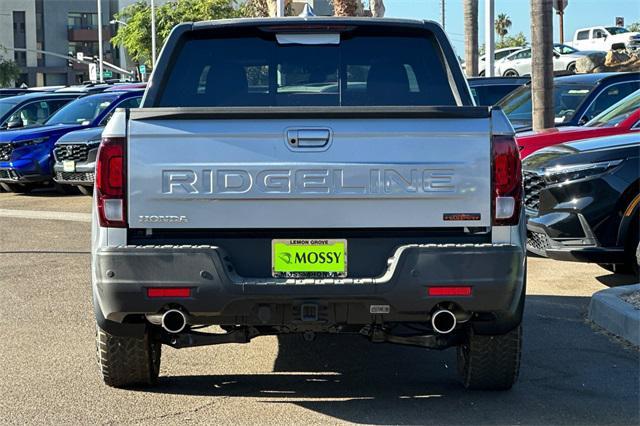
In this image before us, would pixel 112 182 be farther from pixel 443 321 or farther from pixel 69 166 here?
pixel 69 166

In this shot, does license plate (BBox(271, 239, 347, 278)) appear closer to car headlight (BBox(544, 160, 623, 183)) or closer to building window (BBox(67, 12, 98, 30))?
car headlight (BBox(544, 160, 623, 183))

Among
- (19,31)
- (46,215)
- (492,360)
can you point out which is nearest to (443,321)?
(492,360)

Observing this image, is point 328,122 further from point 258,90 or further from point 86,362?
point 86,362

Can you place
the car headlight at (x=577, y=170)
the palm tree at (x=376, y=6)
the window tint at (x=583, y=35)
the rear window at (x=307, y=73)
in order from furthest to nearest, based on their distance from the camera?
the window tint at (x=583, y=35) → the palm tree at (x=376, y=6) → the car headlight at (x=577, y=170) → the rear window at (x=307, y=73)

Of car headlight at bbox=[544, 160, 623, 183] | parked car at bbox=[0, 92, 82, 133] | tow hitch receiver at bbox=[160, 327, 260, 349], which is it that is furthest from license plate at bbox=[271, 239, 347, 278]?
parked car at bbox=[0, 92, 82, 133]

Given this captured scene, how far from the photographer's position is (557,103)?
1554 centimetres

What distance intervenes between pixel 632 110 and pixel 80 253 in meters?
6.14

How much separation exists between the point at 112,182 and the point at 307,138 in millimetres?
964

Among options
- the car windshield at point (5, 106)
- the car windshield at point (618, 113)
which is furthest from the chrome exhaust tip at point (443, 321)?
the car windshield at point (5, 106)

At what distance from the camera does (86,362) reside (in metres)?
6.99

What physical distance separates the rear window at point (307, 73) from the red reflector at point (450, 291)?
143 cm

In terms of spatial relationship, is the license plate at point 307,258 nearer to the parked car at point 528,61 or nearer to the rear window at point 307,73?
the rear window at point 307,73

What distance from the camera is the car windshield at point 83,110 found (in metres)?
20.1

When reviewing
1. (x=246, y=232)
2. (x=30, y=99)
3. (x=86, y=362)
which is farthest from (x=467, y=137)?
(x=30, y=99)
